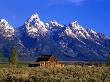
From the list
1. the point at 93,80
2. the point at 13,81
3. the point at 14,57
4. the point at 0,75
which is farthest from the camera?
the point at 14,57

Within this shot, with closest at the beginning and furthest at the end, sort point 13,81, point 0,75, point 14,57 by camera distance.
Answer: point 13,81
point 0,75
point 14,57

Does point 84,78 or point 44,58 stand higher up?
point 44,58

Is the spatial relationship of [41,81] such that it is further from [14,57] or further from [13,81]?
[14,57]

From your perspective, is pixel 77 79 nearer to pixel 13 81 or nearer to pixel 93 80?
pixel 93 80

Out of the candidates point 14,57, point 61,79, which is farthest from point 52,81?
point 14,57

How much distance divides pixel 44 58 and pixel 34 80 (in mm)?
109869

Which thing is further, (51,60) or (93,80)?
(51,60)

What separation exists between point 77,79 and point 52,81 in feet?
8.36

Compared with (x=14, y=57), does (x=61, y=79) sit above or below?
below

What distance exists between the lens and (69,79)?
153 ft

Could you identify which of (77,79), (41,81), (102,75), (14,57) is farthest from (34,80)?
(14,57)

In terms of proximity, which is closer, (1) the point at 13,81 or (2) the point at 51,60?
(1) the point at 13,81

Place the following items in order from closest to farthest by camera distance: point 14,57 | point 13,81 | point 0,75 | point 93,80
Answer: point 93,80, point 13,81, point 0,75, point 14,57

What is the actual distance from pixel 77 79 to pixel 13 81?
7255mm
